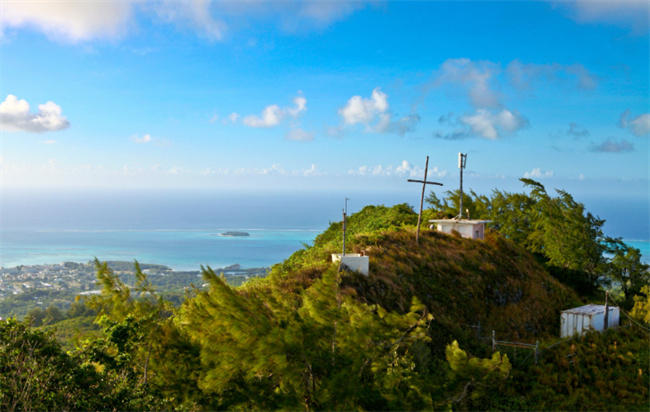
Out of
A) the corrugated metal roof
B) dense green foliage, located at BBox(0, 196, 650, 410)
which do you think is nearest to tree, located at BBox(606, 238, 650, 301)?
the corrugated metal roof

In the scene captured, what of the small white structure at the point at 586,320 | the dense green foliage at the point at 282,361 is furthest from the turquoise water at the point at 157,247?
the dense green foliage at the point at 282,361

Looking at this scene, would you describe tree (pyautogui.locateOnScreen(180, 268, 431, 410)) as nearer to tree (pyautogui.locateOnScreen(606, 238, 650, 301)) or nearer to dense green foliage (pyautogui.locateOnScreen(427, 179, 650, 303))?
dense green foliage (pyautogui.locateOnScreen(427, 179, 650, 303))

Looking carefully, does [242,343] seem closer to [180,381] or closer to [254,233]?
[180,381]

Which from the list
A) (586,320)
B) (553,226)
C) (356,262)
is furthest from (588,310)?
(553,226)

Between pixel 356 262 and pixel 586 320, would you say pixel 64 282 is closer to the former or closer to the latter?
pixel 356 262

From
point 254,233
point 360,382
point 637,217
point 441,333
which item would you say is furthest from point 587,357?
point 637,217

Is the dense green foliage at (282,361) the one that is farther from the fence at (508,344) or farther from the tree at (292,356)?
the fence at (508,344)
